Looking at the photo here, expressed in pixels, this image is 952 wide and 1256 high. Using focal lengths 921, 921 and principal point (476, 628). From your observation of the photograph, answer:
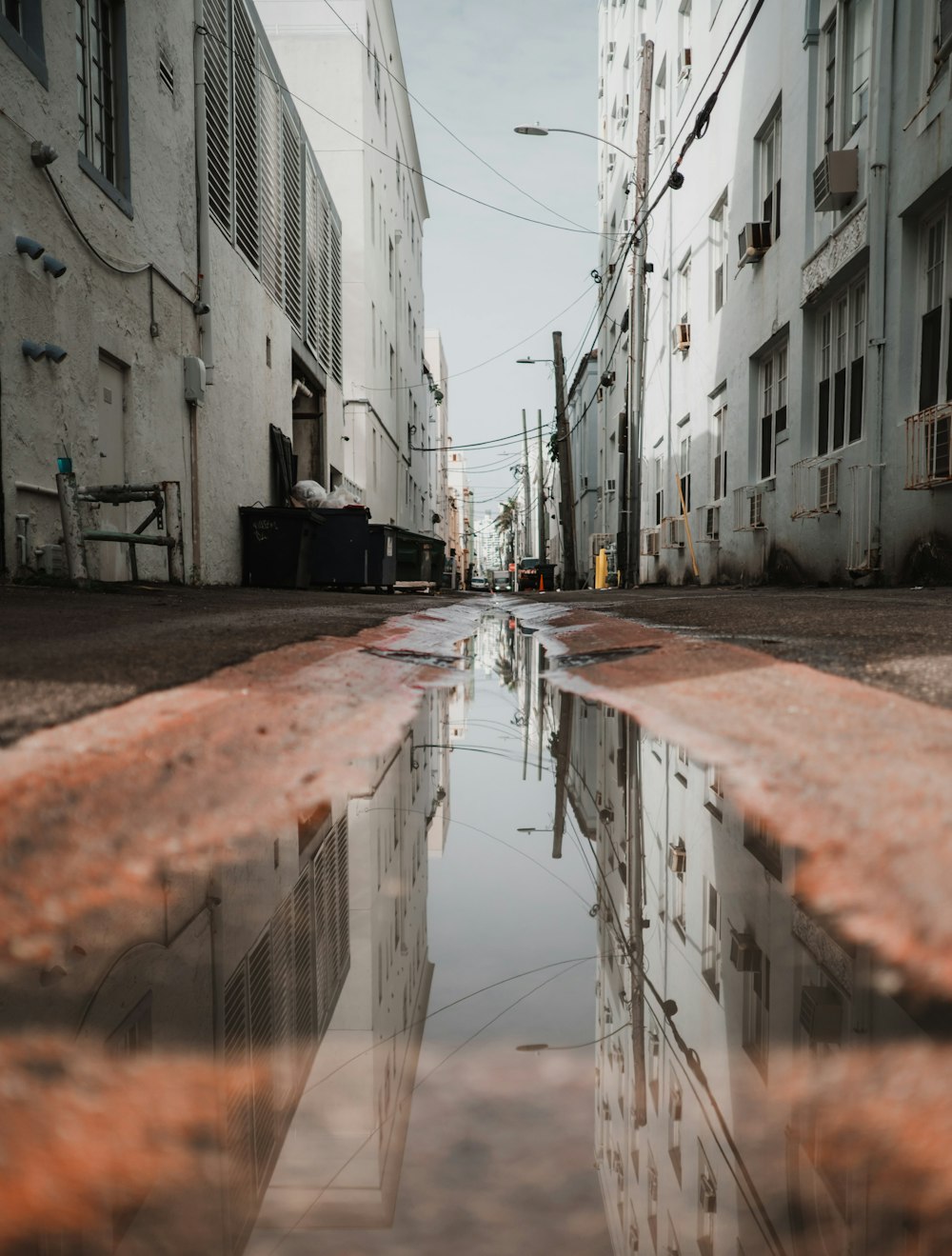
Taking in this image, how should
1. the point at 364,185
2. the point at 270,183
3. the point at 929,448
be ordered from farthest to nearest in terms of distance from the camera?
1. the point at 364,185
2. the point at 270,183
3. the point at 929,448

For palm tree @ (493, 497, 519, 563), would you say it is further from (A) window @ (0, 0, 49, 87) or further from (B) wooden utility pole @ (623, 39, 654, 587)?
(A) window @ (0, 0, 49, 87)

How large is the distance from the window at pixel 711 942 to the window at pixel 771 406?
1031 centimetres

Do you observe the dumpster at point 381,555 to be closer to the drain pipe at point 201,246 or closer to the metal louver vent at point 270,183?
the drain pipe at point 201,246

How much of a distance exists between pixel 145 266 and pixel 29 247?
2.22 meters

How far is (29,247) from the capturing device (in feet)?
18.6

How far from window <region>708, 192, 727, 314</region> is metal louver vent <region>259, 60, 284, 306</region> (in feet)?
20.3

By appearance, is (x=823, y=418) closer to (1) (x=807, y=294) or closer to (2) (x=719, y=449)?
(1) (x=807, y=294)

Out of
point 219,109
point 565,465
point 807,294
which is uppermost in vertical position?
point 219,109

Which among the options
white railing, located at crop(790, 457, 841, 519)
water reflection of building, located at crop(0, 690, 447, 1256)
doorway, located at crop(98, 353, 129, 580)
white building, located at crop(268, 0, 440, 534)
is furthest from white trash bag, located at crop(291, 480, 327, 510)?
water reflection of building, located at crop(0, 690, 447, 1256)

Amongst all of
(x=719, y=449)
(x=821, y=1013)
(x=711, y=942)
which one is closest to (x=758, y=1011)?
(x=821, y=1013)

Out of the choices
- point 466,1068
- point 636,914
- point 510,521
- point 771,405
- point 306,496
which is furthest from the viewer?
point 510,521

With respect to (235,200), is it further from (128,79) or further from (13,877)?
(13,877)

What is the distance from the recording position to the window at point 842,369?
852 centimetres

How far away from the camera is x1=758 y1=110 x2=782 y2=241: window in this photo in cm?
1066
